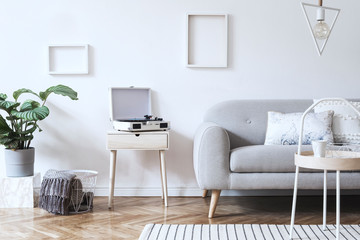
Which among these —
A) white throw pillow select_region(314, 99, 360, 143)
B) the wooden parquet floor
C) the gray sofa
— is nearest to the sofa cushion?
the gray sofa

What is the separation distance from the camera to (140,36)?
3.47m

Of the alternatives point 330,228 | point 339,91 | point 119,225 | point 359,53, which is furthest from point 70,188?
point 359,53

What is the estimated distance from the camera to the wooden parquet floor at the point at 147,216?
8.13 ft

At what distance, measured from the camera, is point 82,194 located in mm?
2984

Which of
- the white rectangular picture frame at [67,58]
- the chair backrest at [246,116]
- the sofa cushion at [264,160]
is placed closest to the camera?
the sofa cushion at [264,160]

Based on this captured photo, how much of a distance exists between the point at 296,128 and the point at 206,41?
1013mm

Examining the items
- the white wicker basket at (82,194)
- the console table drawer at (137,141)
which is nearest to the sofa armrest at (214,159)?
the console table drawer at (137,141)

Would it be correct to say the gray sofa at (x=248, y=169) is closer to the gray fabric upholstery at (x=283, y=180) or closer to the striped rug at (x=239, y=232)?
the gray fabric upholstery at (x=283, y=180)

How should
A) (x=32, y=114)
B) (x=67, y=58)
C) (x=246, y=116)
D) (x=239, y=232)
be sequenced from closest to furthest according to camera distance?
(x=239, y=232), (x=32, y=114), (x=246, y=116), (x=67, y=58)

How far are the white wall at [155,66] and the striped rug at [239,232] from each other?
3.29 ft

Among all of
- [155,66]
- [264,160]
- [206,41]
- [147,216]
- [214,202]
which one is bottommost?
[147,216]

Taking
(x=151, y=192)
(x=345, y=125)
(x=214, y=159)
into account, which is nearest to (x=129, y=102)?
(x=151, y=192)

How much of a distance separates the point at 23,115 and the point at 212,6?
161 cm

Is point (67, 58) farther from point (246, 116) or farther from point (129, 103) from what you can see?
point (246, 116)
